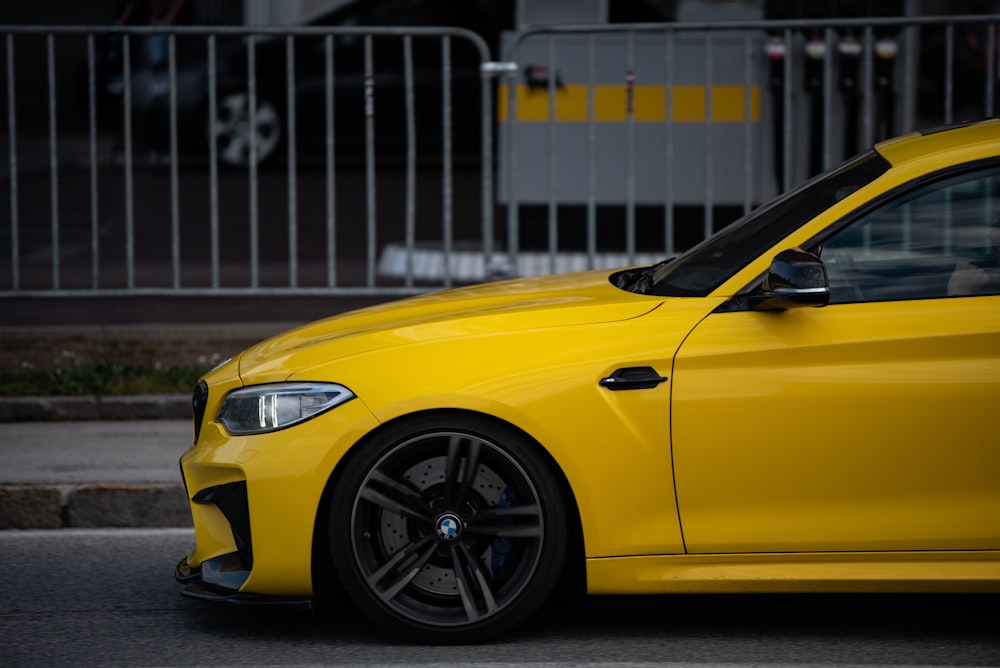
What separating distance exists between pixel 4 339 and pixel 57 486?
2319 millimetres

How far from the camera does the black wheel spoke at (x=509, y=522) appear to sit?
14.8 feet

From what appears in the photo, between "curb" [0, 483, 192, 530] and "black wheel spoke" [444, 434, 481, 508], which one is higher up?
"black wheel spoke" [444, 434, 481, 508]

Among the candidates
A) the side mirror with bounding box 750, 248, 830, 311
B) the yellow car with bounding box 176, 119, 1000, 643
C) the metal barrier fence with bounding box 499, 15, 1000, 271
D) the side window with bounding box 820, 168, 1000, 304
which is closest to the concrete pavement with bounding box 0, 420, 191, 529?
the yellow car with bounding box 176, 119, 1000, 643

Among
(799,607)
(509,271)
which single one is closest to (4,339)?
(509,271)

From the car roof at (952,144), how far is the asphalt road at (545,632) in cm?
141

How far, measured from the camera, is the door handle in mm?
4441

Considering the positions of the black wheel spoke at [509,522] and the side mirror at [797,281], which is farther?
the black wheel spoke at [509,522]

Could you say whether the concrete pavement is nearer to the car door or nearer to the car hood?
the car hood

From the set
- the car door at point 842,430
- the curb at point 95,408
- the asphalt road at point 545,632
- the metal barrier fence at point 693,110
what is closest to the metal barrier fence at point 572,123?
the metal barrier fence at point 693,110

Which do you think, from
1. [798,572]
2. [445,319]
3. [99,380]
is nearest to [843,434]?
[798,572]

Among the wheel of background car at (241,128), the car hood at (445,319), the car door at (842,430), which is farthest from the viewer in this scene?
the wheel of background car at (241,128)

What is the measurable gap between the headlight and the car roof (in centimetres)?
178

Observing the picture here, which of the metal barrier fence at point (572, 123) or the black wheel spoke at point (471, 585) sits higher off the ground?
the metal barrier fence at point (572, 123)

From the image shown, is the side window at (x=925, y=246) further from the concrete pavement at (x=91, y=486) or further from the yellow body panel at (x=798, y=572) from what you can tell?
the concrete pavement at (x=91, y=486)
